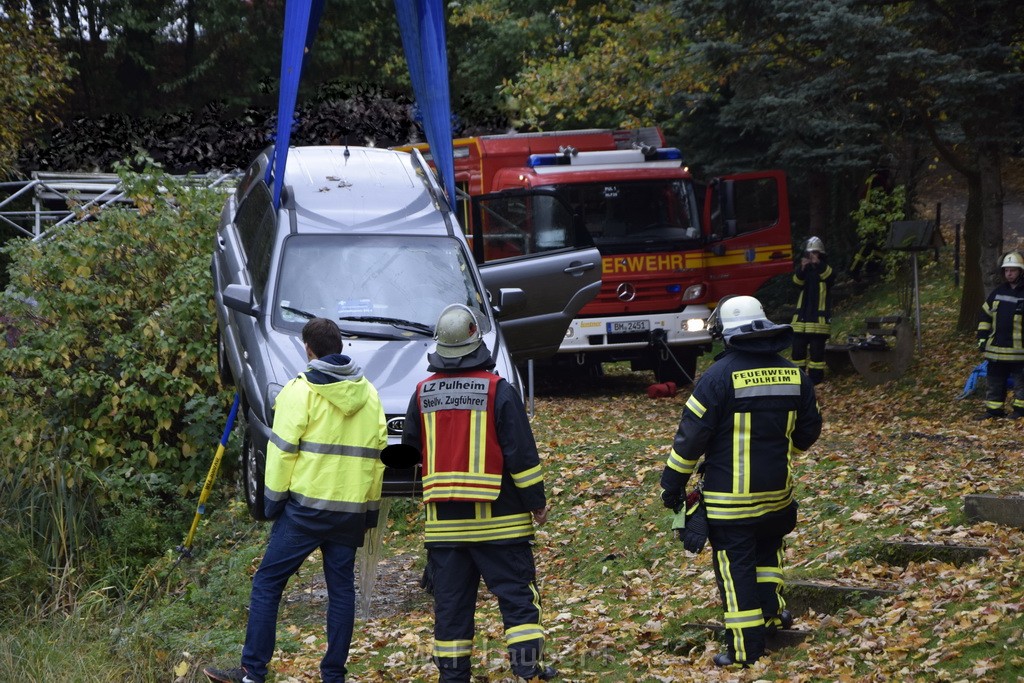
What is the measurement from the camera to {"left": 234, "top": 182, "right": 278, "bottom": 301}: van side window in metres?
9.09

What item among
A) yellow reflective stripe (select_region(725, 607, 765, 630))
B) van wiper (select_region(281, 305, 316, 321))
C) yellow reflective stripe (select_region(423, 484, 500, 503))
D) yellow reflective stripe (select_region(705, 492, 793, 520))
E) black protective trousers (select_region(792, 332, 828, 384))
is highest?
van wiper (select_region(281, 305, 316, 321))

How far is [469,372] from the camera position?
559 cm

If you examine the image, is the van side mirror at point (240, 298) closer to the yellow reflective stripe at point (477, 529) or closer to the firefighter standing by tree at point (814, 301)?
the yellow reflective stripe at point (477, 529)

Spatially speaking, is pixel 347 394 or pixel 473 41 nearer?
pixel 347 394

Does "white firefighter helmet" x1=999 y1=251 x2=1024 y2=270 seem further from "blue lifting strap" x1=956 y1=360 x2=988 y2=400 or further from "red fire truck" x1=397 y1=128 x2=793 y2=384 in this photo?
"red fire truck" x1=397 y1=128 x2=793 y2=384

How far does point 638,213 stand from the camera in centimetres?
1544

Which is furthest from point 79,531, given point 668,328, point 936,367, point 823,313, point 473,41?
point 473,41

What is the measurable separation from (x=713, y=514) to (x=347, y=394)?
1.85 meters

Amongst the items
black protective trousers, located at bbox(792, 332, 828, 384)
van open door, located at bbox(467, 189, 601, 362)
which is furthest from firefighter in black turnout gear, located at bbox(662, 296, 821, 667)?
black protective trousers, located at bbox(792, 332, 828, 384)

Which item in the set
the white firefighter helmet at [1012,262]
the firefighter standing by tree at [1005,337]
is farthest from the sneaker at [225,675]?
the white firefighter helmet at [1012,262]

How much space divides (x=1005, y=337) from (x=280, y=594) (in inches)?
365

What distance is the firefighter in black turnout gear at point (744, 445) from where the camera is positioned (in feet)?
19.3

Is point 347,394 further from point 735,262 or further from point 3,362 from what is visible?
point 735,262

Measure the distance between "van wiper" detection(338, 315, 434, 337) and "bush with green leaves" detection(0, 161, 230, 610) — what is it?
11.0ft
